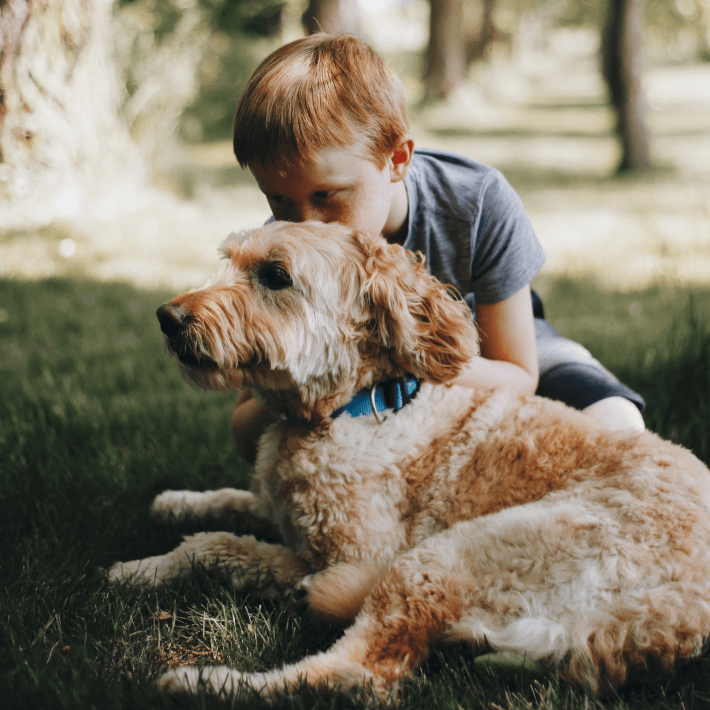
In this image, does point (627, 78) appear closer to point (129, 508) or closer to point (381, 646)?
point (129, 508)

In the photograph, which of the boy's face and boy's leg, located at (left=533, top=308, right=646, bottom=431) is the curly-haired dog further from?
boy's leg, located at (left=533, top=308, right=646, bottom=431)

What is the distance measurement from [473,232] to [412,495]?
1.19m

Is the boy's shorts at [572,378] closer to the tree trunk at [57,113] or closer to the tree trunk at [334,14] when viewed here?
the tree trunk at [57,113]

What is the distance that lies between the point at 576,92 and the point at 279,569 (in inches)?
1308

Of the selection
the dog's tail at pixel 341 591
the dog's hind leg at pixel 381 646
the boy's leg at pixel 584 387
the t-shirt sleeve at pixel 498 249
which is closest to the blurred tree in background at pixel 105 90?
the t-shirt sleeve at pixel 498 249

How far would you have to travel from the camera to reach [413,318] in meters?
2.15

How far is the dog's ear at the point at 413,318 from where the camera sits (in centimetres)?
212

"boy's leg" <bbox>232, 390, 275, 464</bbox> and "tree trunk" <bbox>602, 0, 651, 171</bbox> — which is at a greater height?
"tree trunk" <bbox>602, 0, 651, 171</bbox>

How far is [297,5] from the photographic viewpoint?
696 inches

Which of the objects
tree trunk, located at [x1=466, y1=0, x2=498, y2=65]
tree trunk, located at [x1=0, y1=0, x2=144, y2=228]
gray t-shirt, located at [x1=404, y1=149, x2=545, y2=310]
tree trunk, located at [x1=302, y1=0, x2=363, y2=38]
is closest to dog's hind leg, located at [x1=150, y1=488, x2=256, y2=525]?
gray t-shirt, located at [x1=404, y1=149, x2=545, y2=310]

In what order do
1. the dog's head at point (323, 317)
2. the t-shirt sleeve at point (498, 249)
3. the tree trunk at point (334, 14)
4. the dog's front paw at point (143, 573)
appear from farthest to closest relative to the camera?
the tree trunk at point (334, 14), the t-shirt sleeve at point (498, 249), the dog's front paw at point (143, 573), the dog's head at point (323, 317)

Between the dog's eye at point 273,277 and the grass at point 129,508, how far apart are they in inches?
40.7

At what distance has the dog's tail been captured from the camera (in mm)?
1918

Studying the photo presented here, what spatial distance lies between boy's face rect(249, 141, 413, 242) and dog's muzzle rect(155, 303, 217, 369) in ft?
2.14
